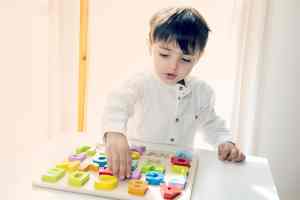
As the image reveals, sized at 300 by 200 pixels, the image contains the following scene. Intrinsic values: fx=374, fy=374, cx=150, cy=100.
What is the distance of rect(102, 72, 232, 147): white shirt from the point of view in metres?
0.90

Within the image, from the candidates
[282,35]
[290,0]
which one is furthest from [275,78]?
[290,0]

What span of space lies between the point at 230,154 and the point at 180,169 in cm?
15

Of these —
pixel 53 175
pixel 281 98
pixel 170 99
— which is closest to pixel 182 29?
pixel 170 99

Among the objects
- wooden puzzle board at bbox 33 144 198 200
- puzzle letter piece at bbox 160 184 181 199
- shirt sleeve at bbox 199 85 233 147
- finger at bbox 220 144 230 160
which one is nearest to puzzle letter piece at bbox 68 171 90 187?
wooden puzzle board at bbox 33 144 198 200

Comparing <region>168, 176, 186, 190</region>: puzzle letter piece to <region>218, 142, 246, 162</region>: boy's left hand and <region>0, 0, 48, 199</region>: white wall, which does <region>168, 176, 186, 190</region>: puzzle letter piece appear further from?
<region>0, 0, 48, 199</region>: white wall

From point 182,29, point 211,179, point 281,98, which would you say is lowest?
point 211,179

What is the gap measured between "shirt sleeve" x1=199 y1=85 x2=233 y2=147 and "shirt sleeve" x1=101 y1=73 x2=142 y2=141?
Answer: 0.17m

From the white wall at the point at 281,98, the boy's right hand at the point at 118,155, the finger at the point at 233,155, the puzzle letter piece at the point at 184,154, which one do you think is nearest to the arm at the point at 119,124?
the boy's right hand at the point at 118,155

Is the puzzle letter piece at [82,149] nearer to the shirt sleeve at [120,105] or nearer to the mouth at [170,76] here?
the shirt sleeve at [120,105]

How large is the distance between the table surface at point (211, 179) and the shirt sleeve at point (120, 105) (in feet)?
0.28

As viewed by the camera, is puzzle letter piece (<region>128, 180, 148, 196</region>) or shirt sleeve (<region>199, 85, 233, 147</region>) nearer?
puzzle letter piece (<region>128, 180, 148, 196</region>)

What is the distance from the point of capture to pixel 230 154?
76cm

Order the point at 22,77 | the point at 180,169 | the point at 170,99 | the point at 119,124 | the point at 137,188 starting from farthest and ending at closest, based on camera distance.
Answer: the point at 22,77
the point at 170,99
the point at 119,124
the point at 180,169
the point at 137,188

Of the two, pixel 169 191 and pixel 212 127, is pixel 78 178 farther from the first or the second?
pixel 212 127
